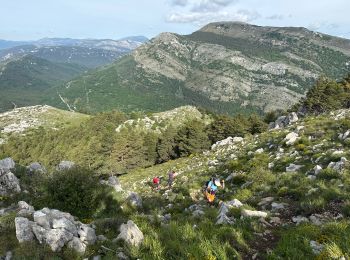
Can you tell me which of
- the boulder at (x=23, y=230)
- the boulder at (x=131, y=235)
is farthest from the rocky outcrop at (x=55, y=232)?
the boulder at (x=131, y=235)

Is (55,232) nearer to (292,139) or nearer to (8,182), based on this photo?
(8,182)

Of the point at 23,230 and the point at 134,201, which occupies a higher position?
the point at 23,230

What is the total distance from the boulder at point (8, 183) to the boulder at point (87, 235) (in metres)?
19.9

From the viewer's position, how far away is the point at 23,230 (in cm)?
1095

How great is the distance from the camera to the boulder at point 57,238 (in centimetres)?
1041

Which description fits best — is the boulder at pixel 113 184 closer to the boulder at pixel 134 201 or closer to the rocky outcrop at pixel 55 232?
the boulder at pixel 134 201

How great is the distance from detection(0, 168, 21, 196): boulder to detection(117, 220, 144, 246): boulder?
21.1m

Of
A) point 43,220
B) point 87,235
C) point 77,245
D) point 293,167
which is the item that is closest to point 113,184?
point 293,167

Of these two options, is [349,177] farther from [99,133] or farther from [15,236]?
[99,133]

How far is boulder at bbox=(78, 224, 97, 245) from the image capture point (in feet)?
36.2

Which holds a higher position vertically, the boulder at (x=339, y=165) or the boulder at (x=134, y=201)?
the boulder at (x=339, y=165)

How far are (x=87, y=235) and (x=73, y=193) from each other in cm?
870

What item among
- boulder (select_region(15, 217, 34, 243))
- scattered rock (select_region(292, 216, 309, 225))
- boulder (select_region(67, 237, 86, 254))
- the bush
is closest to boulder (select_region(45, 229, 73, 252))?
boulder (select_region(67, 237, 86, 254))

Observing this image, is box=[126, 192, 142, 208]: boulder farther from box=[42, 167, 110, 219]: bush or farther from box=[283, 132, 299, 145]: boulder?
box=[283, 132, 299, 145]: boulder
